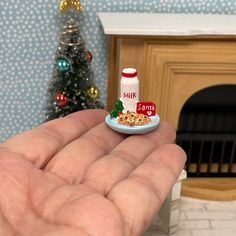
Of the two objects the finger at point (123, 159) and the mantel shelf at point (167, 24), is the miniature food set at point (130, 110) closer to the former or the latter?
the finger at point (123, 159)

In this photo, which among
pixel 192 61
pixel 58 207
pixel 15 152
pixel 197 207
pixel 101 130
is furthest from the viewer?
pixel 197 207

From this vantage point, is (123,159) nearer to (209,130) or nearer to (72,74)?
(72,74)

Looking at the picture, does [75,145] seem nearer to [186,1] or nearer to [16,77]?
[16,77]

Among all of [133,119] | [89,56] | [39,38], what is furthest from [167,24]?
[39,38]

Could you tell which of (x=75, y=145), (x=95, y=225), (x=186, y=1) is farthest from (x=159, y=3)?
(x=95, y=225)

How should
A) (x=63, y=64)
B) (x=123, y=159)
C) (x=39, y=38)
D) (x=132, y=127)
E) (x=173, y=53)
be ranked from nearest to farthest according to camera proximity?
1. (x=123, y=159)
2. (x=132, y=127)
3. (x=173, y=53)
4. (x=63, y=64)
5. (x=39, y=38)

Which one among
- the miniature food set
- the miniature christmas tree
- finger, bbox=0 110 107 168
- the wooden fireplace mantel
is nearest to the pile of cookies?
the miniature food set

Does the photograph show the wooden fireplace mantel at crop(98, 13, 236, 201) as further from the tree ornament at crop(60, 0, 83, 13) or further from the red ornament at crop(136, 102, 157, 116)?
the red ornament at crop(136, 102, 157, 116)
